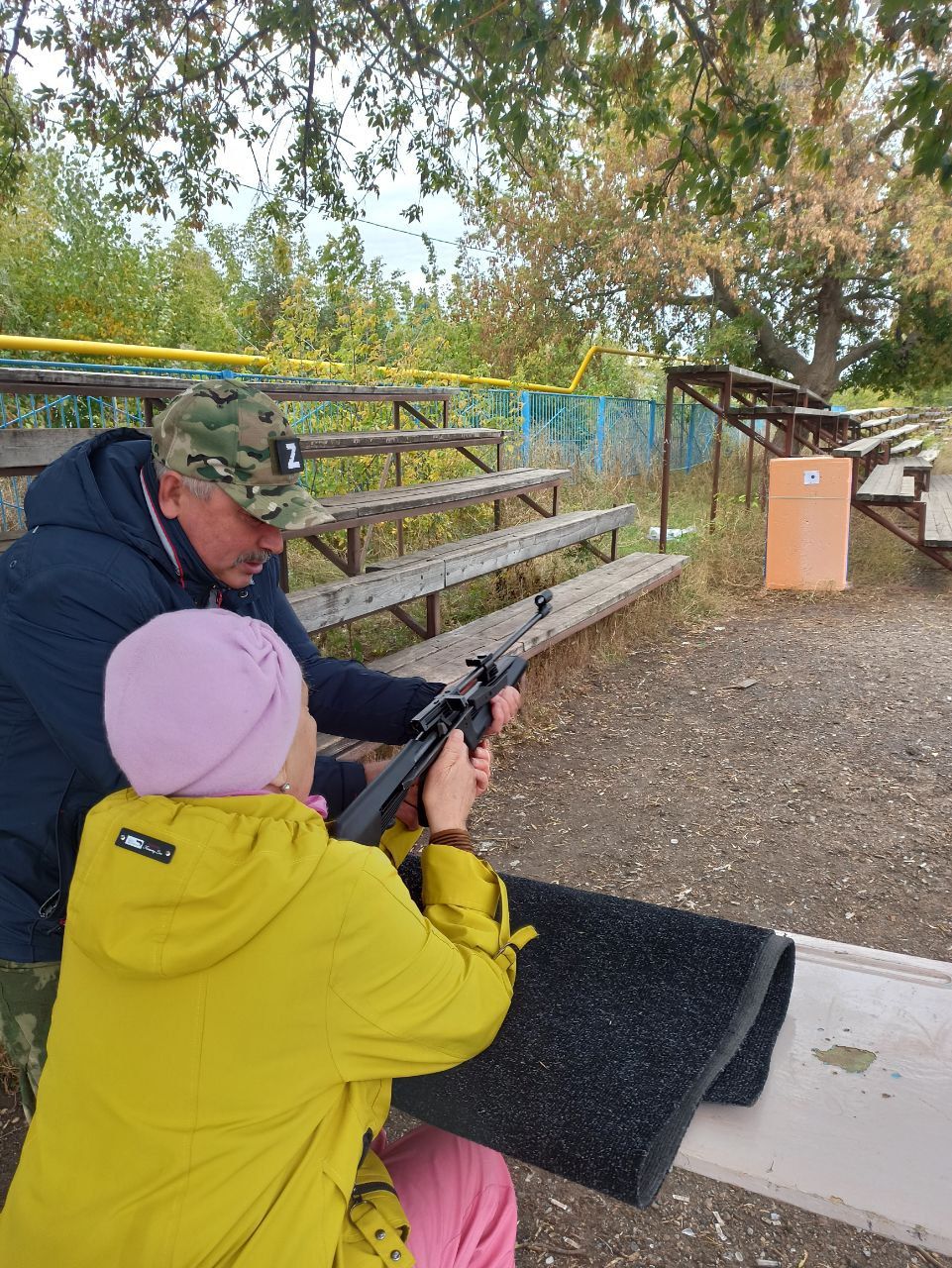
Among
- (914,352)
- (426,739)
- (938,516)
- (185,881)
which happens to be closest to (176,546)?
(426,739)

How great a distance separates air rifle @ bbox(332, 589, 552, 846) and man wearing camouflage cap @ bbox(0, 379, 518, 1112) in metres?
0.42

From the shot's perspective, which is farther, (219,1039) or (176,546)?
(176,546)

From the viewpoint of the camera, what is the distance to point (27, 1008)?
1515 millimetres

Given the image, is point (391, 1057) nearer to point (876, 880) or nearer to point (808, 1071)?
point (808, 1071)

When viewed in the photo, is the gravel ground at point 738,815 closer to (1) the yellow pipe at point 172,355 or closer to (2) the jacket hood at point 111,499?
(2) the jacket hood at point 111,499

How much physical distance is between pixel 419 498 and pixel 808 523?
4.36 m

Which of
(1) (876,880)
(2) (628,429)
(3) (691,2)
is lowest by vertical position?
(1) (876,880)

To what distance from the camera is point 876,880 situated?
11.0 feet

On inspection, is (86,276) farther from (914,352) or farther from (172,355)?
(914,352)

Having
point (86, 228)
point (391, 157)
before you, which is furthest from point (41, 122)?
point (86, 228)

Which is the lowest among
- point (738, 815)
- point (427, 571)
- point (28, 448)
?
point (738, 815)

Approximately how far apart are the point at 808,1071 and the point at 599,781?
2.86m

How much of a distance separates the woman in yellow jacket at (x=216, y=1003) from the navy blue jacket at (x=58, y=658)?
42 centimetres

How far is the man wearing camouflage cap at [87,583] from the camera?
56.4 inches
